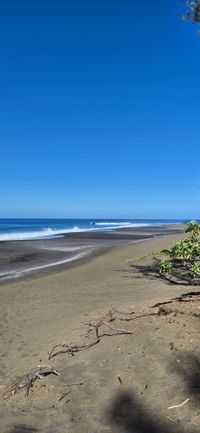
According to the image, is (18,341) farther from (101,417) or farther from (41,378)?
(101,417)

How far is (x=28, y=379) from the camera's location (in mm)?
4246

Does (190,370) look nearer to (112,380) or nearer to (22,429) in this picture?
(112,380)

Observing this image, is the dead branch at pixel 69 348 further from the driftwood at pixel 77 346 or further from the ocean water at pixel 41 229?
the ocean water at pixel 41 229

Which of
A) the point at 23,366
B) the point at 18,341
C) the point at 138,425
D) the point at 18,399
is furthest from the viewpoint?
the point at 18,341

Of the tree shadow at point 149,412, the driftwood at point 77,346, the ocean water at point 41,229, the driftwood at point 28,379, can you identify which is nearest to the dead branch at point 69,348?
the driftwood at point 77,346

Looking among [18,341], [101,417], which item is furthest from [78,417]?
[18,341]

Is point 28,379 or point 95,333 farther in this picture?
point 95,333

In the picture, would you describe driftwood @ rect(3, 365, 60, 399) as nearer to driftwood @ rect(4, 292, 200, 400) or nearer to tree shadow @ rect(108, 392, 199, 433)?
driftwood @ rect(4, 292, 200, 400)

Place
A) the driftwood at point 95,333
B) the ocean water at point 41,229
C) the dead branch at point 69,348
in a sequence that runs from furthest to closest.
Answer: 1. the ocean water at point 41,229
2. the dead branch at point 69,348
3. the driftwood at point 95,333

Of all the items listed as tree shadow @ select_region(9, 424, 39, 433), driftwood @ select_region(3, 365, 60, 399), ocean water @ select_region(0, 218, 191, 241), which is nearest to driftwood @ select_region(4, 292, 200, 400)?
driftwood @ select_region(3, 365, 60, 399)

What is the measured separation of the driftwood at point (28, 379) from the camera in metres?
4.04

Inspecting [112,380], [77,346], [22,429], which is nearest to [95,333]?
[77,346]

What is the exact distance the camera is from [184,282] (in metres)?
9.60

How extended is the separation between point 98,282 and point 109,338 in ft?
22.2
